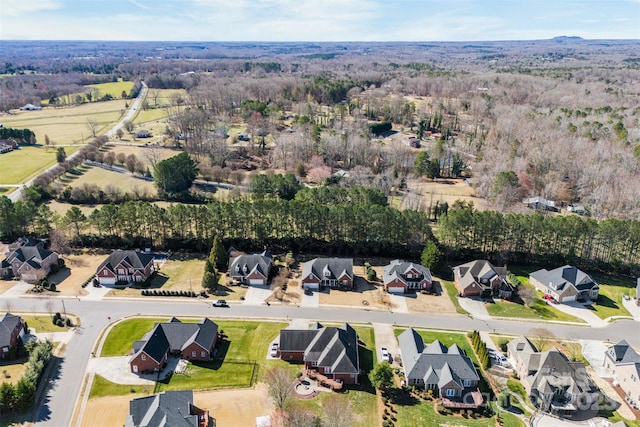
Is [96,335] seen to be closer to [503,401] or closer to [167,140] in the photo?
[503,401]

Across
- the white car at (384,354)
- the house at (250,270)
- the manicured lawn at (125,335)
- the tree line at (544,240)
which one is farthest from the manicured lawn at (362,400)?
the tree line at (544,240)

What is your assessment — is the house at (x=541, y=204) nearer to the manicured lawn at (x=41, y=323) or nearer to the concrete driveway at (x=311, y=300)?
the concrete driveway at (x=311, y=300)

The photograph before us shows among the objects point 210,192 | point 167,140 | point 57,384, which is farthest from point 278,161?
point 57,384

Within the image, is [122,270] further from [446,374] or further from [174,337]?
[446,374]

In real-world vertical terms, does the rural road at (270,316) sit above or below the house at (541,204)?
below

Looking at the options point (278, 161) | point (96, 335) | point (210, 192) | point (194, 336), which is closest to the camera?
point (194, 336)

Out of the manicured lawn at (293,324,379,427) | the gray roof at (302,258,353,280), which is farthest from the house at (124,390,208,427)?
the gray roof at (302,258,353,280)
